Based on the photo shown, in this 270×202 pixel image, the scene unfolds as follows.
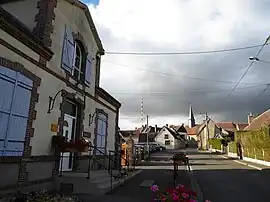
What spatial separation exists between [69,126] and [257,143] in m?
19.8

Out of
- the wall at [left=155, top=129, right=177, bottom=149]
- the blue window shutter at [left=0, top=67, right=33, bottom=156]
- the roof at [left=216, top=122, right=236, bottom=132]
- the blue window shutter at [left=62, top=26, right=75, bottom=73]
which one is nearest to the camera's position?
the blue window shutter at [left=0, top=67, right=33, bottom=156]

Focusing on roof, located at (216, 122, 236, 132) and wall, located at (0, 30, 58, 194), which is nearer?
wall, located at (0, 30, 58, 194)

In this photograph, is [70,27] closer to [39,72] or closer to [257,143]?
[39,72]

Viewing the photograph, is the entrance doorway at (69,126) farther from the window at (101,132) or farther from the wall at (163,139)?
the wall at (163,139)

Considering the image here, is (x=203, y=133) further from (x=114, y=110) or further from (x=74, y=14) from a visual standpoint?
(x=74, y=14)

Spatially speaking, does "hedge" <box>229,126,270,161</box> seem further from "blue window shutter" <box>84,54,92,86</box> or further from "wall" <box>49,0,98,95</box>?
"blue window shutter" <box>84,54,92,86</box>

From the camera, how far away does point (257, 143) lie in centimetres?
2512

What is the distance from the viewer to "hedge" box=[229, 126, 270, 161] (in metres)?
23.2

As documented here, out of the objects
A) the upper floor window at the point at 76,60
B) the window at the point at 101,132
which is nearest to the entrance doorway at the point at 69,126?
the upper floor window at the point at 76,60

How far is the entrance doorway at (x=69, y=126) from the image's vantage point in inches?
431

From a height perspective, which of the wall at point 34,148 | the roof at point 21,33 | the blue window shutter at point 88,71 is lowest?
the wall at point 34,148

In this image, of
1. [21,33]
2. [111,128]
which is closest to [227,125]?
[111,128]

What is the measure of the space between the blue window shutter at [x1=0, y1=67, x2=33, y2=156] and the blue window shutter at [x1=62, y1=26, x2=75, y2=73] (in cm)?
264

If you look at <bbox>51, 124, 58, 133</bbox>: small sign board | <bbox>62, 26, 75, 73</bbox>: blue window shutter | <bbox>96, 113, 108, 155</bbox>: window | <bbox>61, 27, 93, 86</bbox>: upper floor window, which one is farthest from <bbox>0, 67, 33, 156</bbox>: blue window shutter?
<bbox>96, 113, 108, 155</bbox>: window
